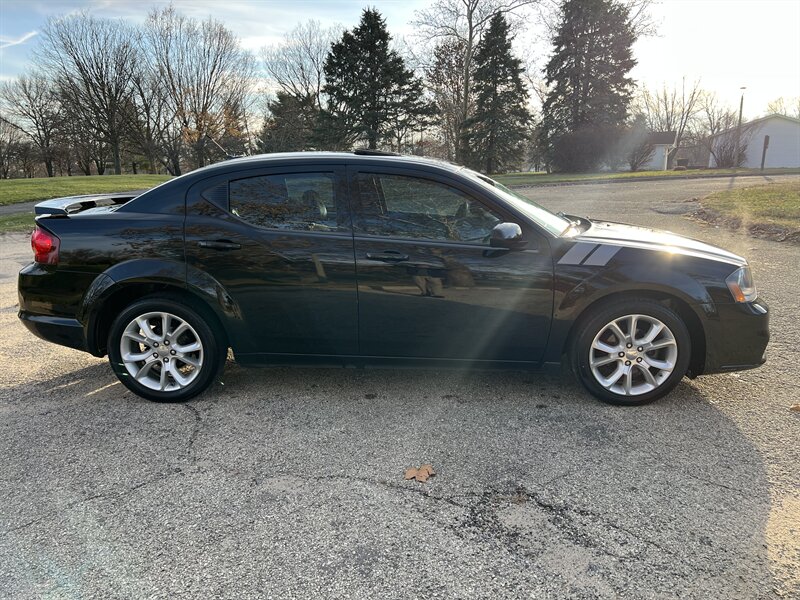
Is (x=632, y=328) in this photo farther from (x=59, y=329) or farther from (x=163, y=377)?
(x=59, y=329)

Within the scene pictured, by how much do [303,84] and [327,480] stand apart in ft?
169

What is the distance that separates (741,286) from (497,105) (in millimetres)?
35463

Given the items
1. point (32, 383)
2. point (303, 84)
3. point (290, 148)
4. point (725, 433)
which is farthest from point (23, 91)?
point (725, 433)

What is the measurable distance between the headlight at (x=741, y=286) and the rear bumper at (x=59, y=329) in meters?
4.44

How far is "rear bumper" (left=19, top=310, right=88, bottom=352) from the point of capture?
3.67 meters

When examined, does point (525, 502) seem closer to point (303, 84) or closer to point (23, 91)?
point (303, 84)

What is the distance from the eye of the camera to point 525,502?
255cm

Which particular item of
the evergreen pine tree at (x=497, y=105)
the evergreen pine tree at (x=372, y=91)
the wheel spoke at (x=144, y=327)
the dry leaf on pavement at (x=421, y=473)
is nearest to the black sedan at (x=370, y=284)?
the wheel spoke at (x=144, y=327)

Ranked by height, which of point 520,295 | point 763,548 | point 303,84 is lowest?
point 763,548

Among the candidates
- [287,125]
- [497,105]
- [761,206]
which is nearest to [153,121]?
[287,125]

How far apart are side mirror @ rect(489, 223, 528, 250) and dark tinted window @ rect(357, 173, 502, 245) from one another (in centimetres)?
10

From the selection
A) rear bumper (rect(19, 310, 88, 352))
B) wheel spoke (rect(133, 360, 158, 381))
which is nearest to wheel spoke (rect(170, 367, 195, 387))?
wheel spoke (rect(133, 360, 158, 381))

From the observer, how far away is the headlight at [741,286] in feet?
11.1

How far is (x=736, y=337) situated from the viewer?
3410 millimetres
